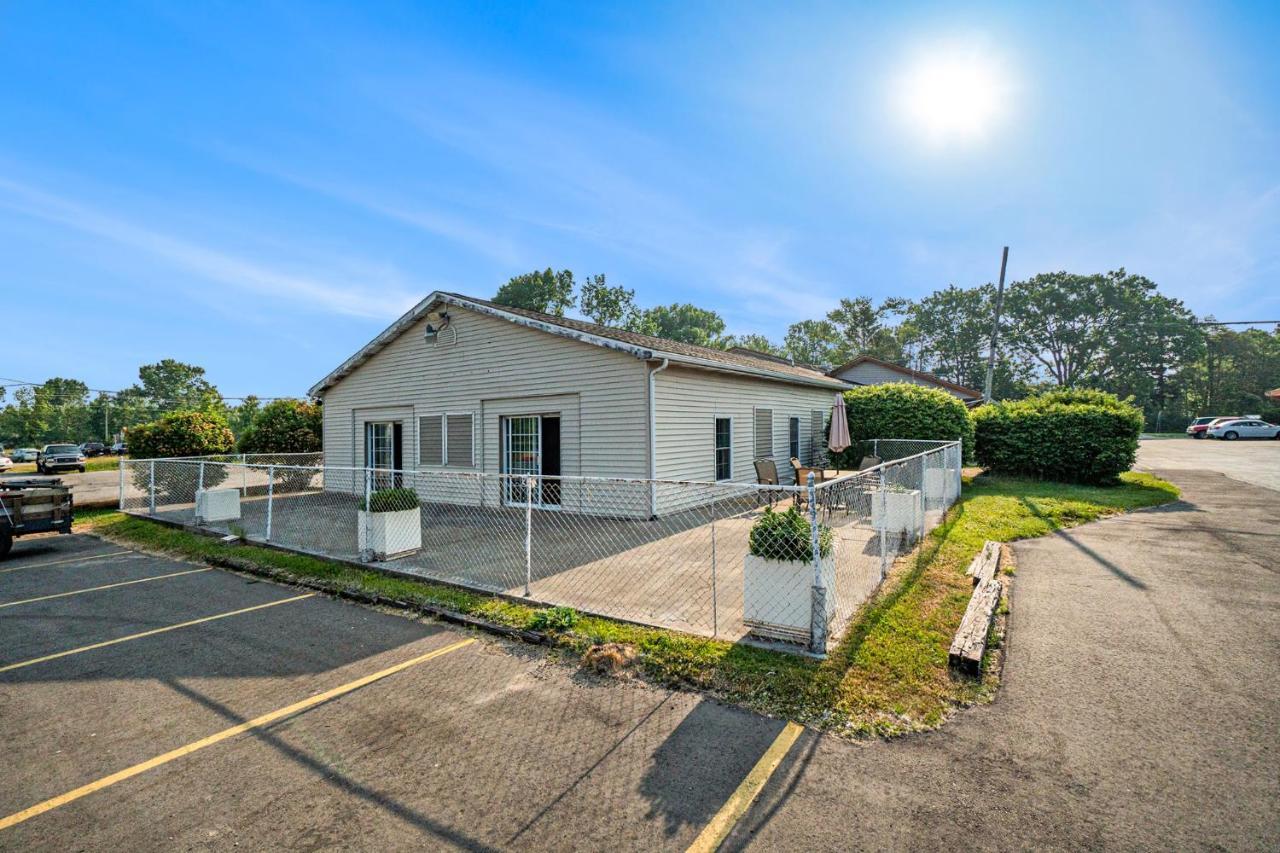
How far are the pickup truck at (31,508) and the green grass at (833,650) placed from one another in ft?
10.4

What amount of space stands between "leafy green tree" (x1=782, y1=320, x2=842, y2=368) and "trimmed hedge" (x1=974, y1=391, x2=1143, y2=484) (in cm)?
4542

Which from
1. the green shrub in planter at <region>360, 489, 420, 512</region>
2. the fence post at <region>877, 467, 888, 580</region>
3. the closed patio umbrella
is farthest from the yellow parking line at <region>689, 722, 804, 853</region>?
the closed patio umbrella

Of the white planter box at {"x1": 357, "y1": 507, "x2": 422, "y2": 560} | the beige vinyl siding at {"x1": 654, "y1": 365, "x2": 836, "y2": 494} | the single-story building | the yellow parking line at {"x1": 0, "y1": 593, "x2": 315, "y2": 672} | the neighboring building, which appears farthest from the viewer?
the neighboring building

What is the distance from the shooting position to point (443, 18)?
931cm

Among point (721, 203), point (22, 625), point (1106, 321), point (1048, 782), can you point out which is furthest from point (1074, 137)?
point (1106, 321)

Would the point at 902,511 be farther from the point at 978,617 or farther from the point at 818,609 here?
the point at 818,609

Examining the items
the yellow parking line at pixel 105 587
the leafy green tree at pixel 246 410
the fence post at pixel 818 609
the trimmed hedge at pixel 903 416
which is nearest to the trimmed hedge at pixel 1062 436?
the trimmed hedge at pixel 903 416

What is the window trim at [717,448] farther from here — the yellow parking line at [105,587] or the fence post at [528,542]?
the yellow parking line at [105,587]

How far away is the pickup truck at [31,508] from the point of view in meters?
8.77

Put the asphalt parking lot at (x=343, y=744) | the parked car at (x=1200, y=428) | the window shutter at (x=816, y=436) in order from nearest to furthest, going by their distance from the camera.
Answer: the asphalt parking lot at (x=343, y=744) → the window shutter at (x=816, y=436) → the parked car at (x=1200, y=428)

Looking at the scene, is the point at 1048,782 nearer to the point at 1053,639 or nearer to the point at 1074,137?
the point at 1053,639

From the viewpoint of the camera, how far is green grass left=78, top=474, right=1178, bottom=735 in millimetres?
3459

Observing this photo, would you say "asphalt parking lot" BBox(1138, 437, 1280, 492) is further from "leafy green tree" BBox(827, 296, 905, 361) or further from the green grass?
"leafy green tree" BBox(827, 296, 905, 361)

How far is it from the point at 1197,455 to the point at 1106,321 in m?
40.4
